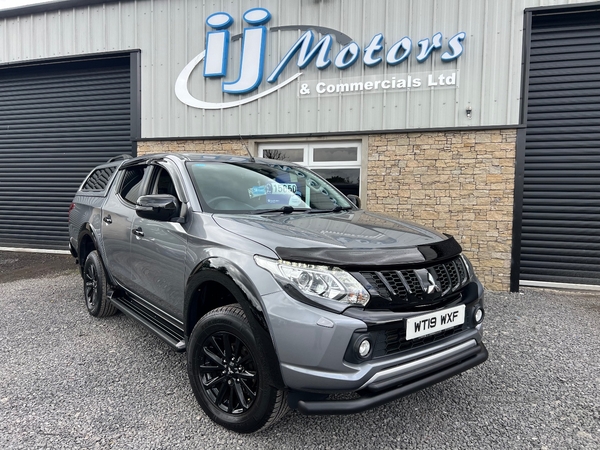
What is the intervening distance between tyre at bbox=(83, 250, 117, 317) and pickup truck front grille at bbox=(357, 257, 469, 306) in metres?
3.19

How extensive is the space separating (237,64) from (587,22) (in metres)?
5.71

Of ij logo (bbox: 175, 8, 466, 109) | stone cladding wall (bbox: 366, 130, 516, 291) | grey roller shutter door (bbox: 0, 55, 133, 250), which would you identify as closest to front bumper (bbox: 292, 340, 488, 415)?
stone cladding wall (bbox: 366, 130, 516, 291)

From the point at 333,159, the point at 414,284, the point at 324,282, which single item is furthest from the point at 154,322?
the point at 333,159

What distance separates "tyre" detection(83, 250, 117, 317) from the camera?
13.4ft

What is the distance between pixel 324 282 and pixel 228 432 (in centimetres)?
116

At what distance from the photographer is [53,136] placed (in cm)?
885

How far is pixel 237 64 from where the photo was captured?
23.4 ft

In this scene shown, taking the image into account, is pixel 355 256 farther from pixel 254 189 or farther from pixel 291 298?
pixel 254 189

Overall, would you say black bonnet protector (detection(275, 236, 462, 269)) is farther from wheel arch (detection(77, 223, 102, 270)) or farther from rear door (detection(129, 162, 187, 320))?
wheel arch (detection(77, 223, 102, 270))

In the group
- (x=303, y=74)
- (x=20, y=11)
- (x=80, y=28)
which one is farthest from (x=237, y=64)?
(x=20, y=11)

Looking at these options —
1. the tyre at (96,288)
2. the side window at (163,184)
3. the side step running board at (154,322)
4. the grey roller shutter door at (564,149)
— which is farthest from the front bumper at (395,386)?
the grey roller shutter door at (564,149)

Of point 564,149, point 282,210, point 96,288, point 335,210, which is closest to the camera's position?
point 282,210

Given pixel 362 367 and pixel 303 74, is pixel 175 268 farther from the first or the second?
pixel 303 74

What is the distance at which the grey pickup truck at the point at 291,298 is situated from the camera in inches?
75.8
